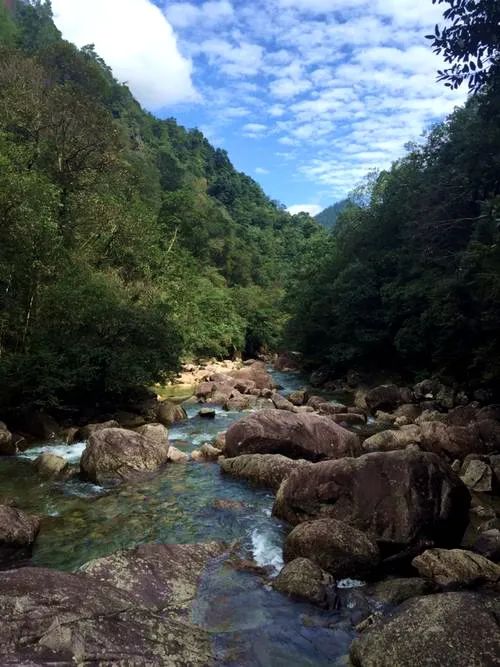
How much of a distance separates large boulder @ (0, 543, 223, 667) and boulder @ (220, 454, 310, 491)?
536cm

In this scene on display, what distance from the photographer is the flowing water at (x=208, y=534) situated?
6.72 m

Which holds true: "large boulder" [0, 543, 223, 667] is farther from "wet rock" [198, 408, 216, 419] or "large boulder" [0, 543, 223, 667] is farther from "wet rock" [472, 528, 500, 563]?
"wet rock" [198, 408, 216, 419]

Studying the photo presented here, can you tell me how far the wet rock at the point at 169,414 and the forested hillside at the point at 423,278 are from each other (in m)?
11.7

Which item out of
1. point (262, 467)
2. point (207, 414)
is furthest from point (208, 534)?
point (207, 414)

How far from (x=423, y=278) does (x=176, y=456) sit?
17.2m

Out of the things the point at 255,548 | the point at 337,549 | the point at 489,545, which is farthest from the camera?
the point at 255,548

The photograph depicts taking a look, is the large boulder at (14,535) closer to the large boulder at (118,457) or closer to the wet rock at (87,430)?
the large boulder at (118,457)

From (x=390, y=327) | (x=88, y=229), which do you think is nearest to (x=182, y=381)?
(x=88, y=229)

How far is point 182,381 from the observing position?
32375mm

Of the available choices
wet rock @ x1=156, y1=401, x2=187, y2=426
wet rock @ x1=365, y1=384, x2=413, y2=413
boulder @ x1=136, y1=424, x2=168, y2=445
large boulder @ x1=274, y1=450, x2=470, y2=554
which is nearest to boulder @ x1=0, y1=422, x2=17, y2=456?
boulder @ x1=136, y1=424, x2=168, y2=445

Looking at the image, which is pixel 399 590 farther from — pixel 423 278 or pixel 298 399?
pixel 423 278

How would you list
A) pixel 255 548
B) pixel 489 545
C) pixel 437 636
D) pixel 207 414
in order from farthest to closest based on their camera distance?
pixel 207 414 < pixel 255 548 < pixel 489 545 < pixel 437 636

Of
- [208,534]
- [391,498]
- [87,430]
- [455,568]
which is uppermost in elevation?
[391,498]

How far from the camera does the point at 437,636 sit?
576cm
